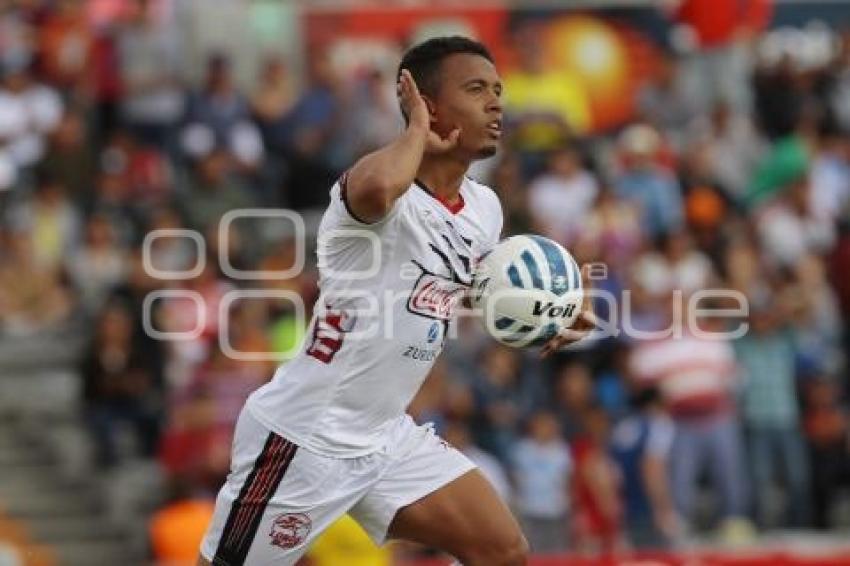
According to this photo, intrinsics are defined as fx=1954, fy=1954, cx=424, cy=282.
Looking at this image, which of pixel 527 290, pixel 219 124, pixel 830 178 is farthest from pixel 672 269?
pixel 527 290

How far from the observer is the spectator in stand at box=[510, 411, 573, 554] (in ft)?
45.7

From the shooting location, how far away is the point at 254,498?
7824mm

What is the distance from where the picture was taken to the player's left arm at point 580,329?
8141 millimetres

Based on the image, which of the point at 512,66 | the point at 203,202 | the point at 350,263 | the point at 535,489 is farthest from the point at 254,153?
the point at 350,263

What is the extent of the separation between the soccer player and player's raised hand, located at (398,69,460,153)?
1cm

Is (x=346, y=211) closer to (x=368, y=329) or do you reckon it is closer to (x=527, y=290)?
(x=368, y=329)

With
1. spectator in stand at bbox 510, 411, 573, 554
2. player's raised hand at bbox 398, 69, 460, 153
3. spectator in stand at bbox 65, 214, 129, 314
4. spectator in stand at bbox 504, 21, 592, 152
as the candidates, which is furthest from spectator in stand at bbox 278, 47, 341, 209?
player's raised hand at bbox 398, 69, 460, 153

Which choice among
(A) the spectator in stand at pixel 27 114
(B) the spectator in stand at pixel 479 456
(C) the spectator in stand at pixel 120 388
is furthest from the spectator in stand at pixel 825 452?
(A) the spectator in stand at pixel 27 114

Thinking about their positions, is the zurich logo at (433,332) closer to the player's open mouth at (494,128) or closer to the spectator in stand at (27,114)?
the player's open mouth at (494,128)

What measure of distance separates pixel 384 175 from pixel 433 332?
3.11 feet

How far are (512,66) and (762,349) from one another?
3727 mm

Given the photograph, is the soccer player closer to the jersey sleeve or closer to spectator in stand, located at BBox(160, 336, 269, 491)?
the jersey sleeve

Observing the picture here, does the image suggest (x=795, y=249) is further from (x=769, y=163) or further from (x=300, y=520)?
(x=300, y=520)

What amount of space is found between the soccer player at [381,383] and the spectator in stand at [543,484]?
596 centimetres
